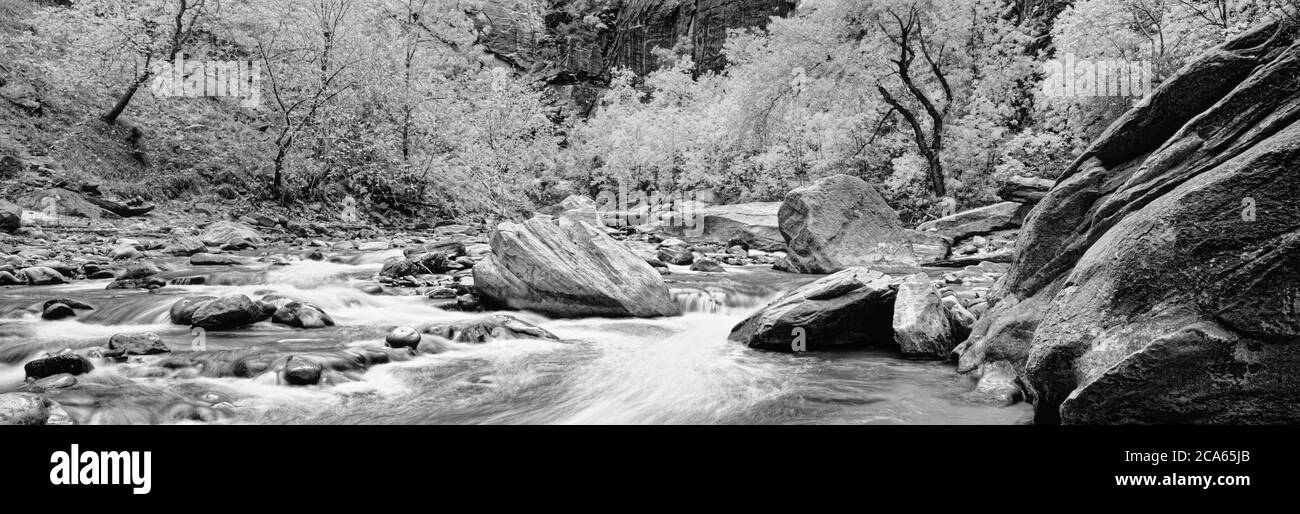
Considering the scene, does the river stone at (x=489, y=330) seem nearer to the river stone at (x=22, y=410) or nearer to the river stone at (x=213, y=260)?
the river stone at (x=22, y=410)

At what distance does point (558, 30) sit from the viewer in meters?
61.1

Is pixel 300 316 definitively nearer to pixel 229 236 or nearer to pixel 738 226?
pixel 229 236

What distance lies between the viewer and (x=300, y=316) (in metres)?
7.71

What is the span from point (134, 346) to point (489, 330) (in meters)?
3.33

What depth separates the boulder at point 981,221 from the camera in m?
17.4

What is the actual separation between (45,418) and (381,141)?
20.1 m

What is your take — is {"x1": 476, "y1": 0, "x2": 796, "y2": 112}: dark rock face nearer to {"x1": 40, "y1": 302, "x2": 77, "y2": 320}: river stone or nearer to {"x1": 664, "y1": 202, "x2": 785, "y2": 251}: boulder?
{"x1": 664, "y1": 202, "x2": 785, "y2": 251}: boulder

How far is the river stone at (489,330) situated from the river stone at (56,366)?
3020 millimetres

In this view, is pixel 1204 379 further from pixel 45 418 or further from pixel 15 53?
pixel 15 53

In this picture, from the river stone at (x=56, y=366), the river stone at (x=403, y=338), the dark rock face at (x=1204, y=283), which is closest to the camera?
the dark rock face at (x=1204, y=283)

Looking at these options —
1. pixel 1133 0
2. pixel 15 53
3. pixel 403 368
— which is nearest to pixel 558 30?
pixel 15 53

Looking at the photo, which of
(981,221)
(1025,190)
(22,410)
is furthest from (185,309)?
(981,221)

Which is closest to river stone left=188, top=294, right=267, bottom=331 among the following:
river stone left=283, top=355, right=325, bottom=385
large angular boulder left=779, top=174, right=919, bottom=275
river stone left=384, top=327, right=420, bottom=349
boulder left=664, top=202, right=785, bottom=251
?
river stone left=384, top=327, right=420, bottom=349

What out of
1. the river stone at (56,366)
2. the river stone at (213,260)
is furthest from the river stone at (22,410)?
the river stone at (213,260)
